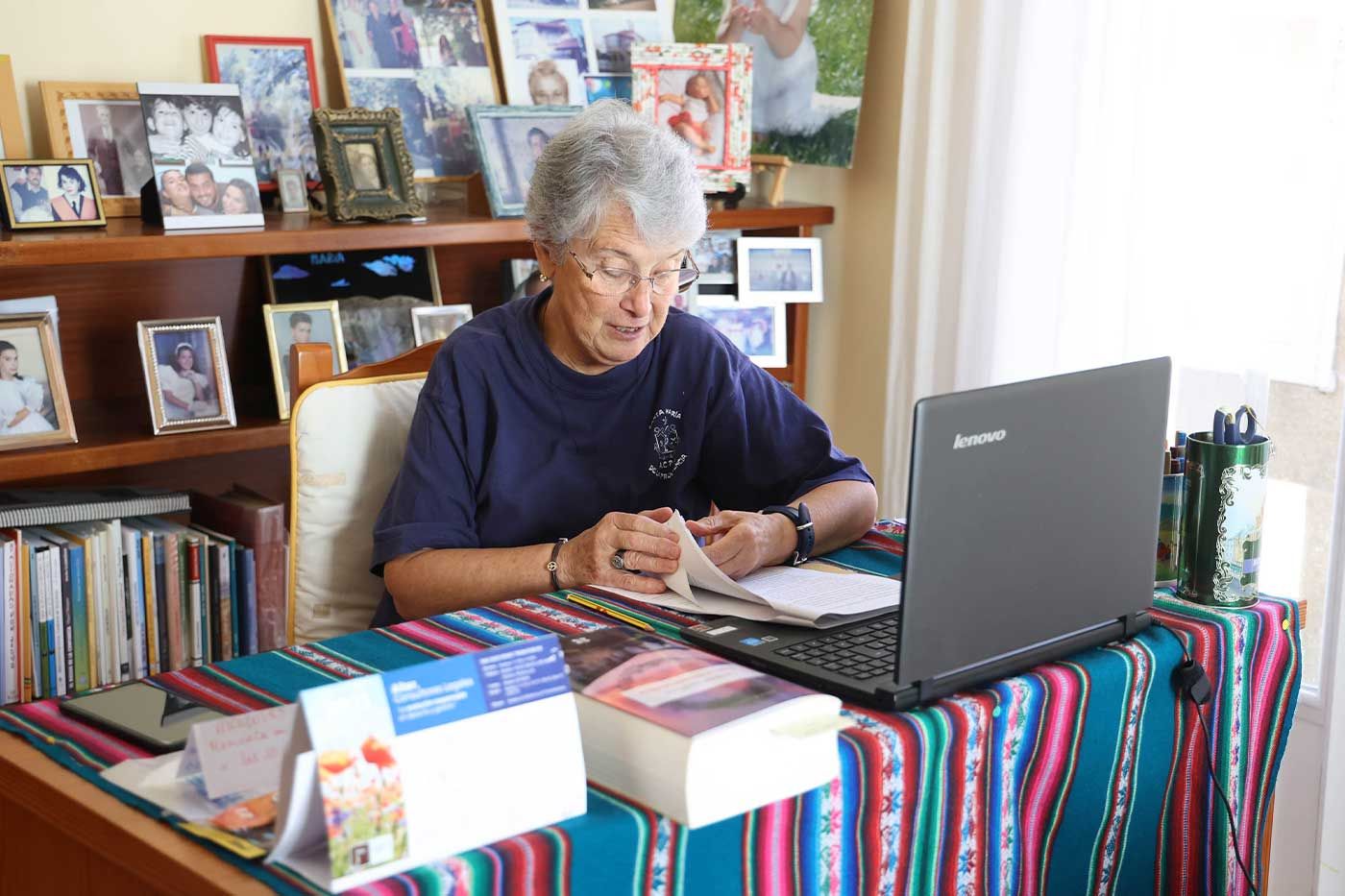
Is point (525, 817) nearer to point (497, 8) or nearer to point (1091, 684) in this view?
point (1091, 684)

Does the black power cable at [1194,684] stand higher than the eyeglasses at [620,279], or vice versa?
the eyeglasses at [620,279]

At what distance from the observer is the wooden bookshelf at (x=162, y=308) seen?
2.23 meters

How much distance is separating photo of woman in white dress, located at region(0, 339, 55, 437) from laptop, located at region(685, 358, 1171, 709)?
136cm

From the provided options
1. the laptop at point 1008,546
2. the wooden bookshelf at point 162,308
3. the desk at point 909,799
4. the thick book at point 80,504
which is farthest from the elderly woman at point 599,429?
the thick book at point 80,504

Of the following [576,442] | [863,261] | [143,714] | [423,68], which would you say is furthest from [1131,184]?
[143,714]

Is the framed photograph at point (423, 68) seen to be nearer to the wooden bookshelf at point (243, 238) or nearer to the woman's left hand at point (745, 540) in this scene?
the wooden bookshelf at point (243, 238)

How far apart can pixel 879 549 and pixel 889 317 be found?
4.66 ft

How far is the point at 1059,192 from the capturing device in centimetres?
266

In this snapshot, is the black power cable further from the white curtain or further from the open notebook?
the white curtain

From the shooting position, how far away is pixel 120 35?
8.17 ft

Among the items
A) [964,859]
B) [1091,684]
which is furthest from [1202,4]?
[964,859]

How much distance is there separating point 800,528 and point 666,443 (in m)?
0.30

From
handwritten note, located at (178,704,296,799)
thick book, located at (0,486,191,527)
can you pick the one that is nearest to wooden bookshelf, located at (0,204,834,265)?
thick book, located at (0,486,191,527)

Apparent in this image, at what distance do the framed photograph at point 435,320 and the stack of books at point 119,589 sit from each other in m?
0.45
